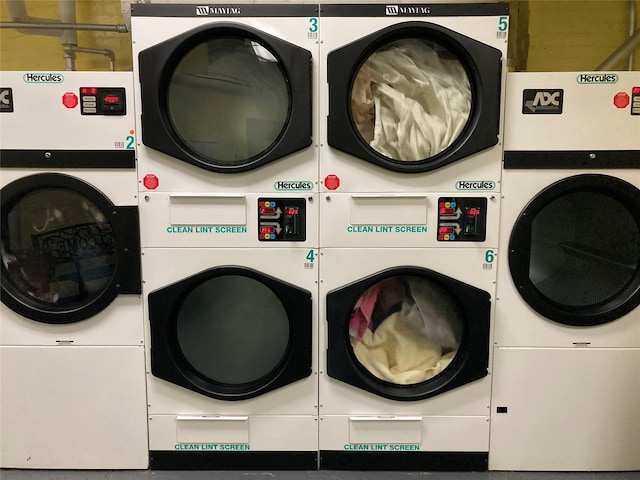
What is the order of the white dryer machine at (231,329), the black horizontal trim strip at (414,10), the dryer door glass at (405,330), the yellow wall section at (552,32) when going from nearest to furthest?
the black horizontal trim strip at (414,10) < the white dryer machine at (231,329) < the dryer door glass at (405,330) < the yellow wall section at (552,32)

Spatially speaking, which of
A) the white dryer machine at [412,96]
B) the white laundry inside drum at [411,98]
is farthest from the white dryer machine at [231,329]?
the white laundry inside drum at [411,98]

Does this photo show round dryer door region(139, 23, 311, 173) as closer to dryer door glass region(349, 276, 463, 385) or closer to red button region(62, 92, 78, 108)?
red button region(62, 92, 78, 108)

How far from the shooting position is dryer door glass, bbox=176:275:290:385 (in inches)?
72.4

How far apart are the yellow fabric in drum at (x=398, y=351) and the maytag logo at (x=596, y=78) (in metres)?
1.09

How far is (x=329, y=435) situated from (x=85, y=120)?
152cm

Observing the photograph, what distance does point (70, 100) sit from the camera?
1.67 meters

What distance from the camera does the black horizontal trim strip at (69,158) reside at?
169 cm

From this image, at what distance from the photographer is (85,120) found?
168 centimetres

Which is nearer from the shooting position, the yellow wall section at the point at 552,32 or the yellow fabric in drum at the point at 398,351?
the yellow fabric in drum at the point at 398,351

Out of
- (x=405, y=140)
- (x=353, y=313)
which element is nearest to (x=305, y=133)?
(x=405, y=140)

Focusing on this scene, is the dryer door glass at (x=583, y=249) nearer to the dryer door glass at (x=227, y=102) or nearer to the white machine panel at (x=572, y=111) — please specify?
the white machine panel at (x=572, y=111)

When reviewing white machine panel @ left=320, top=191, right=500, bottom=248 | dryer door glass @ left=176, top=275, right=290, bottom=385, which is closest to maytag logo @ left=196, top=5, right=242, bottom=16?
white machine panel @ left=320, top=191, right=500, bottom=248

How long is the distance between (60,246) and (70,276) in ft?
0.41

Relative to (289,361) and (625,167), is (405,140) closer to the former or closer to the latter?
(625,167)
